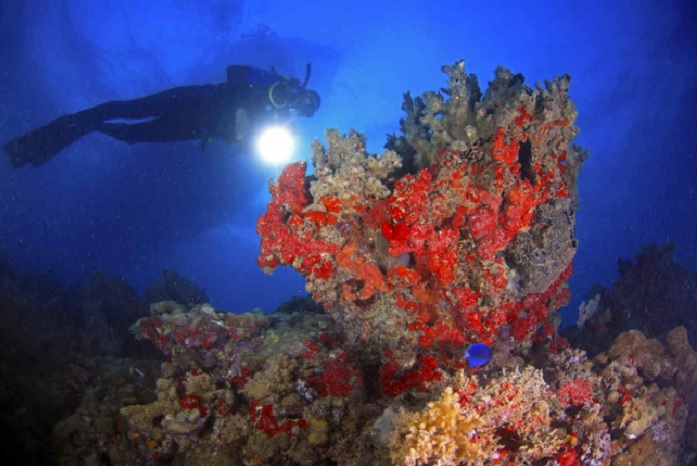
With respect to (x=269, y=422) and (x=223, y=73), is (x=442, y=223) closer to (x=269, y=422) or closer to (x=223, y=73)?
(x=269, y=422)

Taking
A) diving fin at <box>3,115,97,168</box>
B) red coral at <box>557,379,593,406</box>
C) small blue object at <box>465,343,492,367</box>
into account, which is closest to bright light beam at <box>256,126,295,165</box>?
diving fin at <box>3,115,97,168</box>

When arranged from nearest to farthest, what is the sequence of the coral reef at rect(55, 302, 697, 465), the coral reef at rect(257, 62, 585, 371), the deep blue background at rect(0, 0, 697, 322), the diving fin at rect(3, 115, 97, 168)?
→ the coral reef at rect(55, 302, 697, 465) < the coral reef at rect(257, 62, 585, 371) < the diving fin at rect(3, 115, 97, 168) < the deep blue background at rect(0, 0, 697, 322)

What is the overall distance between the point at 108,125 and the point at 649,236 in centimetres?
8121

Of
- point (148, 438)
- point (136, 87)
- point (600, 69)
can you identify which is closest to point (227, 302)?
point (136, 87)

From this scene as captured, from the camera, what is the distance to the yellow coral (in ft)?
11.1

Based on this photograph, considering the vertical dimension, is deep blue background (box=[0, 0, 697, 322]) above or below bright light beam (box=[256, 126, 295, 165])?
above

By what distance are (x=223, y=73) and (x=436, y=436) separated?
2330cm

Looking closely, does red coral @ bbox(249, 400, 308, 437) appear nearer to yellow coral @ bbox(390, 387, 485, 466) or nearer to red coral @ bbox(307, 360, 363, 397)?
red coral @ bbox(307, 360, 363, 397)

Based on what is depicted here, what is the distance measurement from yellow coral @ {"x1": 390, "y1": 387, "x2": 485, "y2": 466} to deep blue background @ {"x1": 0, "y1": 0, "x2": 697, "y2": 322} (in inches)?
870

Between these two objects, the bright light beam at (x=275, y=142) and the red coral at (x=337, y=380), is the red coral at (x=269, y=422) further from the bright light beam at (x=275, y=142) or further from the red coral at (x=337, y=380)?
the bright light beam at (x=275, y=142)

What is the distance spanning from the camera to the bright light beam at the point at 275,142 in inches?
484

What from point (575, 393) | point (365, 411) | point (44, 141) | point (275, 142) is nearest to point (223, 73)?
point (275, 142)

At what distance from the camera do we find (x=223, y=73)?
2242 centimetres

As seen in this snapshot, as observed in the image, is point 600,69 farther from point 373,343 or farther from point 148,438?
point 148,438
